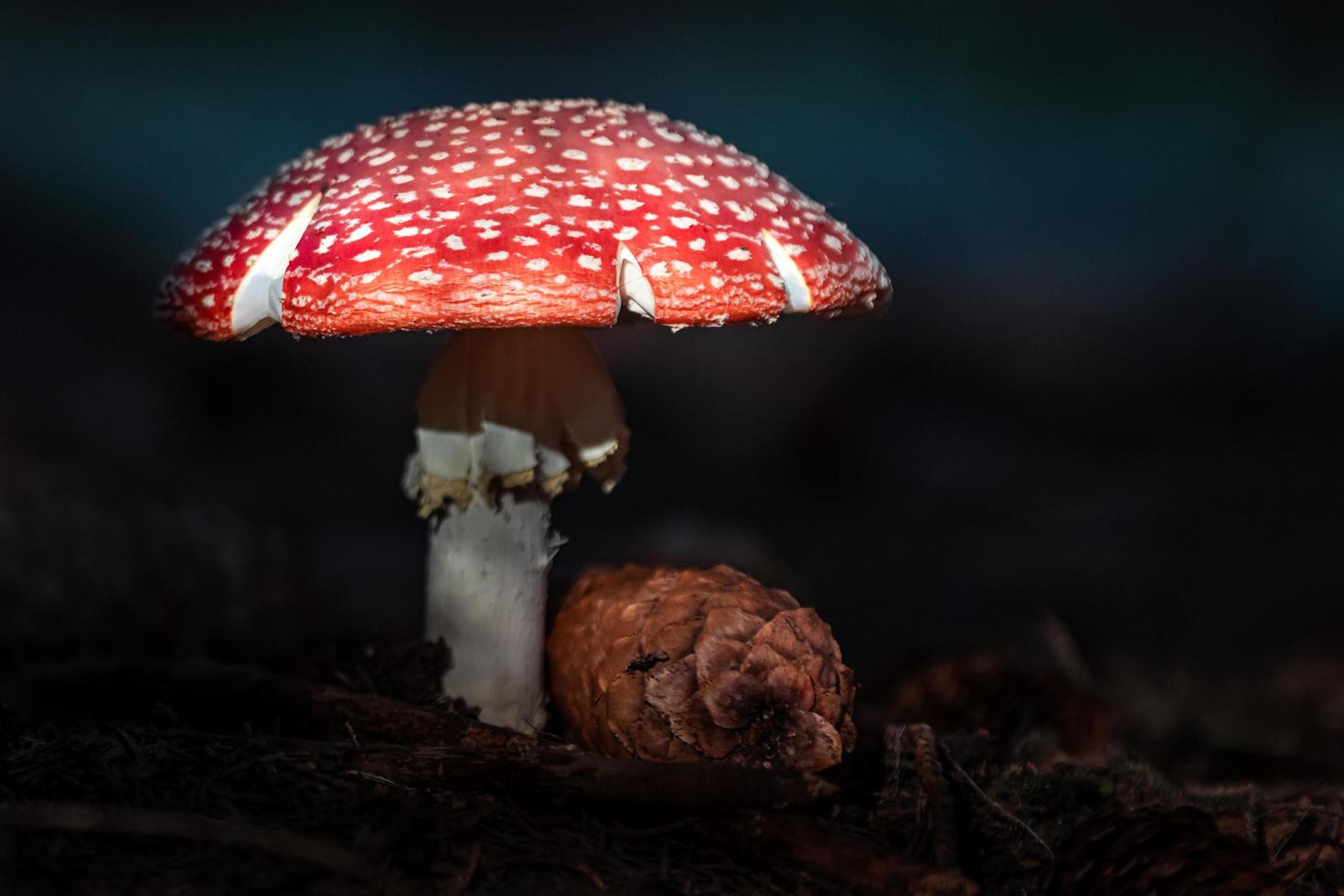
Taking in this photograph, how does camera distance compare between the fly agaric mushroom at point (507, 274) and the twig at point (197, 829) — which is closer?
the twig at point (197, 829)

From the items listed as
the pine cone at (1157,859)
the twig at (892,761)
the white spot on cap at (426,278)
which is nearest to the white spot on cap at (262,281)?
the white spot on cap at (426,278)

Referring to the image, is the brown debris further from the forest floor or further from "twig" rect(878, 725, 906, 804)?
"twig" rect(878, 725, 906, 804)

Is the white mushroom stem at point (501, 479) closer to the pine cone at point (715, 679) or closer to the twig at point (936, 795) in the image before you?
the pine cone at point (715, 679)

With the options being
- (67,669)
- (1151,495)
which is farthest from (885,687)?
(1151,495)

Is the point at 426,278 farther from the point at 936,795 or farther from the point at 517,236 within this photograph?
the point at 936,795

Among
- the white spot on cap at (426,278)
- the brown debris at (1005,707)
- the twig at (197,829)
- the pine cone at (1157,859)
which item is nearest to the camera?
the twig at (197,829)

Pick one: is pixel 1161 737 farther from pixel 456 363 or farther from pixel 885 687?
pixel 456 363

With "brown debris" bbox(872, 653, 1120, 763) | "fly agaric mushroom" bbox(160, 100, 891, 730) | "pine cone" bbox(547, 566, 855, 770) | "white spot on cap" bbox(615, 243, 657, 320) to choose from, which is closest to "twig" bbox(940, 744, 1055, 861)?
"pine cone" bbox(547, 566, 855, 770)
